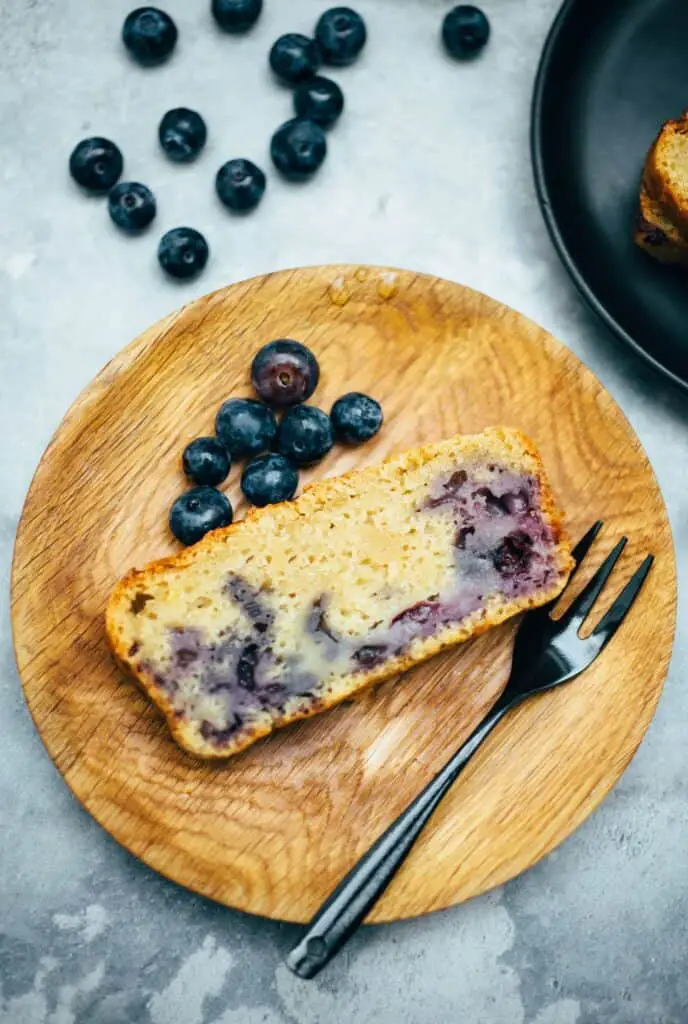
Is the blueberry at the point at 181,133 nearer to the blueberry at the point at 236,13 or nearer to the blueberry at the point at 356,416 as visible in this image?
the blueberry at the point at 236,13

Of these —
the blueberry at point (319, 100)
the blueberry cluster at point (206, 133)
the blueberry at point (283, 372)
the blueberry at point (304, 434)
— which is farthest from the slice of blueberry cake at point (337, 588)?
the blueberry at point (319, 100)

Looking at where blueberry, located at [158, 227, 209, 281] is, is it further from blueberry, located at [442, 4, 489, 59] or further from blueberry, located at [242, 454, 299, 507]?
blueberry, located at [442, 4, 489, 59]

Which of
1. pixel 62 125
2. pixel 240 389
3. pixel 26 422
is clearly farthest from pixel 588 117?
pixel 26 422

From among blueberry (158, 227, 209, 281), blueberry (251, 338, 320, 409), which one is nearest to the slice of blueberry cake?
blueberry (251, 338, 320, 409)

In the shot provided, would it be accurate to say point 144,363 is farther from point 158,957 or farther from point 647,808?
point 647,808

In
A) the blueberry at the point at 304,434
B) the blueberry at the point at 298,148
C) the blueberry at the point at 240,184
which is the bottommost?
the blueberry at the point at 304,434

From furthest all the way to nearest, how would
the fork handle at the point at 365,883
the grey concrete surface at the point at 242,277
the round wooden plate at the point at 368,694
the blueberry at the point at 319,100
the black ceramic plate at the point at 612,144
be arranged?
1. the blueberry at the point at 319,100
2. the black ceramic plate at the point at 612,144
3. the grey concrete surface at the point at 242,277
4. the round wooden plate at the point at 368,694
5. the fork handle at the point at 365,883

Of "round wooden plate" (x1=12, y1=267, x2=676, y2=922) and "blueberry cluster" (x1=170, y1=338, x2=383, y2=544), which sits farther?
"blueberry cluster" (x1=170, y1=338, x2=383, y2=544)
